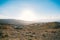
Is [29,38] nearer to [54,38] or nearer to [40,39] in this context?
[40,39]

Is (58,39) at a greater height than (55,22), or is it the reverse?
(55,22)

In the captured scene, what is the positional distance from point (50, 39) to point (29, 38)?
475 cm

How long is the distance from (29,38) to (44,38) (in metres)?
3.70

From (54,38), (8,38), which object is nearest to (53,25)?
(54,38)

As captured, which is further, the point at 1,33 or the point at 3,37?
the point at 1,33

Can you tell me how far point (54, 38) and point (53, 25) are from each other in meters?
21.1

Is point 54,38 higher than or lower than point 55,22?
lower

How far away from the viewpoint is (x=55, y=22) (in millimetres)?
48156

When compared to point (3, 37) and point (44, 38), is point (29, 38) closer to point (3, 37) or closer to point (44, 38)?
point (44, 38)

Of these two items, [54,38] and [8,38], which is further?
[54,38]

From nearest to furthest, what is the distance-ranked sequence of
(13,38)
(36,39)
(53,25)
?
(13,38), (36,39), (53,25)

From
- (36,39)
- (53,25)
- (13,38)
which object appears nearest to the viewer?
(13,38)

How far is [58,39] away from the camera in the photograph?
2439 cm

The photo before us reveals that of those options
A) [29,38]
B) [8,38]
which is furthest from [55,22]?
[8,38]
